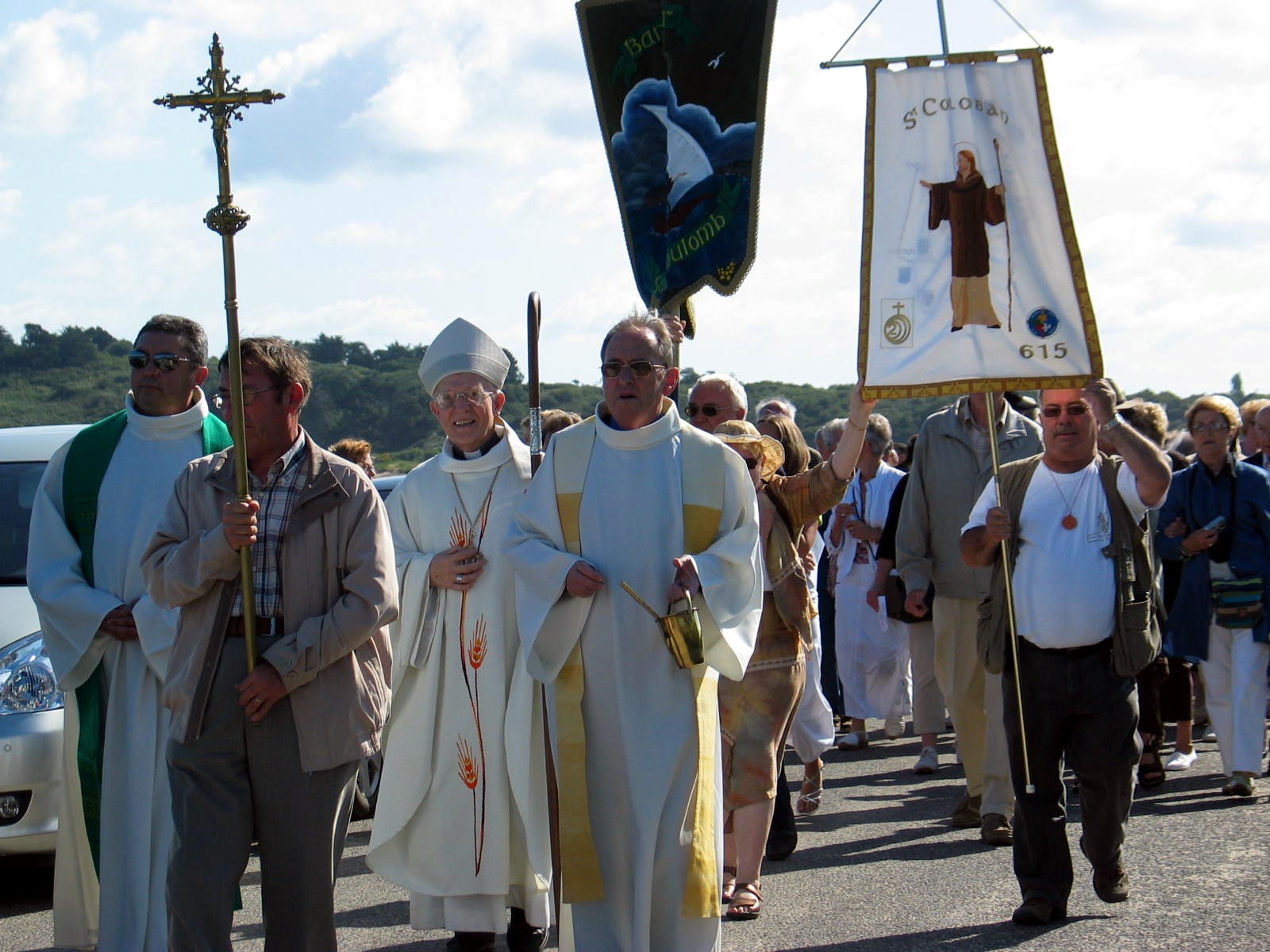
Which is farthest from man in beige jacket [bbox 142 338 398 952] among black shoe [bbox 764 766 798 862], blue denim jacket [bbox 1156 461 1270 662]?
blue denim jacket [bbox 1156 461 1270 662]

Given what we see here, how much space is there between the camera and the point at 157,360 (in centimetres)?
630

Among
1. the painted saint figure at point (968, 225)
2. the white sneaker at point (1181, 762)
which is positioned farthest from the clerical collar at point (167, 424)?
the white sneaker at point (1181, 762)

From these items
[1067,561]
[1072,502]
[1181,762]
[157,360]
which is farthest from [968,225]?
[1181,762]

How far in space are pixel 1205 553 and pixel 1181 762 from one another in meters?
1.56

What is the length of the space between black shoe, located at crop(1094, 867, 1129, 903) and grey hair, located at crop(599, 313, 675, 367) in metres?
2.77

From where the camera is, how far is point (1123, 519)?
666 centimetres

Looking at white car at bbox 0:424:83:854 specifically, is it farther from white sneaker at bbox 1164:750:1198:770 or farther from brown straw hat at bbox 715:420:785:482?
white sneaker at bbox 1164:750:1198:770

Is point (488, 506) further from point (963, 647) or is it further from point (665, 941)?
point (963, 647)

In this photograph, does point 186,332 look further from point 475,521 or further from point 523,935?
point 523,935

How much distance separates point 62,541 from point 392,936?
2.09 metres

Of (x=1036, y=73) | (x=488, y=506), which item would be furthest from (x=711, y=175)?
(x=488, y=506)

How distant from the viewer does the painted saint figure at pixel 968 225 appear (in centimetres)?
703

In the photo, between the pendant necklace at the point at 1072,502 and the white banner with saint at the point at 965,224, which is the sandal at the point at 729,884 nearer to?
the pendant necklace at the point at 1072,502

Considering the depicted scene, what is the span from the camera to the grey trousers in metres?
5.02
